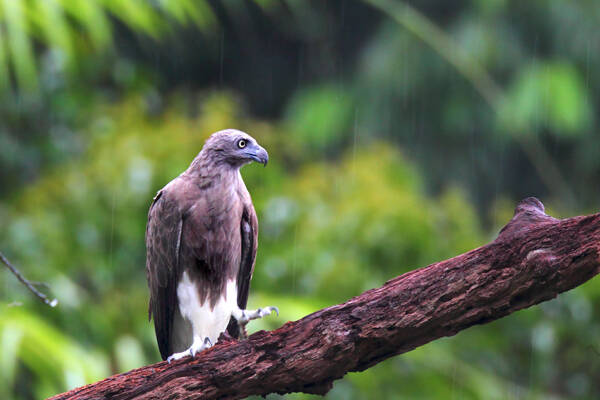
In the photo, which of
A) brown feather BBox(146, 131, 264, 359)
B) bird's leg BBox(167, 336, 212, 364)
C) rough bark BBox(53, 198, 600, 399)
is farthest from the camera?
brown feather BBox(146, 131, 264, 359)

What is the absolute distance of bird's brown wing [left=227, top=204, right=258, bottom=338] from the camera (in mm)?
3557

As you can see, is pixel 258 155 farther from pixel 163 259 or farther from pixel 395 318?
pixel 395 318

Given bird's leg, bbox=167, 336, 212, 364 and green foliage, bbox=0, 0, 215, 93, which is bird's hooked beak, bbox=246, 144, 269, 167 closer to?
bird's leg, bbox=167, 336, 212, 364

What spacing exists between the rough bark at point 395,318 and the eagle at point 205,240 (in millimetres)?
614

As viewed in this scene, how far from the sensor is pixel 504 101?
7.45 meters

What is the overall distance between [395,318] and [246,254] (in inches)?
48.1

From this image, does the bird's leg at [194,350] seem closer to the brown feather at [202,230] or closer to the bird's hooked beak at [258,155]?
the brown feather at [202,230]

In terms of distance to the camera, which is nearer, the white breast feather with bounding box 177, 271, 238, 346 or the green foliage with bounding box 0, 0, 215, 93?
the white breast feather with bounding box 177, 271, 238, 346

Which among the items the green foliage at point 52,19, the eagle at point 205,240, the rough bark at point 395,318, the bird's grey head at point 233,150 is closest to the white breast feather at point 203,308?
the eagle at point 205,240

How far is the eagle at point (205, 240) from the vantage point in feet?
11.1

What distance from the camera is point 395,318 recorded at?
2518mm

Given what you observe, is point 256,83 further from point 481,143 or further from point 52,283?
point 52,283

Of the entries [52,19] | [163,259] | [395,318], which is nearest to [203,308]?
[163,259]

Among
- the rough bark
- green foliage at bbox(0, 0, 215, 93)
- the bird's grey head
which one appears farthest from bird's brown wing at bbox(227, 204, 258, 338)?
green foliage at bbox(0, 0, 215, 93)
